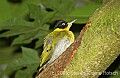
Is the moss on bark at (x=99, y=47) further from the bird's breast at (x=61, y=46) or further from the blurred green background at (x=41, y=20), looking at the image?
the blurred green background at (x=41, y=20)

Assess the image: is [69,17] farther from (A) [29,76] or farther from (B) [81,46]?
(B) [81,46]

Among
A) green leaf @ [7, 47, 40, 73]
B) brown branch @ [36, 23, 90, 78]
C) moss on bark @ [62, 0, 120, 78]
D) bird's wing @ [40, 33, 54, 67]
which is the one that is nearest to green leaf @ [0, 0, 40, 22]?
green leaf @ [7, 47, 40, 73]

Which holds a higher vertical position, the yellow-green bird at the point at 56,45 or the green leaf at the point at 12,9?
the green leaf at the point at 12,9

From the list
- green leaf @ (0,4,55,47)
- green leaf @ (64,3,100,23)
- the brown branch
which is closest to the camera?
the brown branch

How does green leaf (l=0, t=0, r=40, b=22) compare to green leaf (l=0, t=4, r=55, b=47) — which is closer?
green leaf (l=0, t=4, r=55, b=47)

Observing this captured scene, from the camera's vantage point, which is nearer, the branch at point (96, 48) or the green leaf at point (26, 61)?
the branch at point (96, 48)

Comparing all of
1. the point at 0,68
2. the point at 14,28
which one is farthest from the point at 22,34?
the point at 0,68

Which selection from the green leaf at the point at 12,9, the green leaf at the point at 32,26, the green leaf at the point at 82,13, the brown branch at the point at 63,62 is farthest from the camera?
the green leaf at the point at 12,9

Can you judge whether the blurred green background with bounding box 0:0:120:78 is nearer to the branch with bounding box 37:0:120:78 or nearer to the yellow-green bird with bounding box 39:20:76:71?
the yellow-green bird with bounding box 39:20:76:71

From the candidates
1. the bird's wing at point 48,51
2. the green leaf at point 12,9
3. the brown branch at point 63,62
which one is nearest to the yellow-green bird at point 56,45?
the bird's wing at point 48,51

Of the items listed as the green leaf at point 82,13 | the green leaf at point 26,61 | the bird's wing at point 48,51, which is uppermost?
the green leaf at point 82,13

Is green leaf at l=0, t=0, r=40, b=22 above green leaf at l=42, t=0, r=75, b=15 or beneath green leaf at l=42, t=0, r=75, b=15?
beneath

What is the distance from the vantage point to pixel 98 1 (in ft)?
8.45

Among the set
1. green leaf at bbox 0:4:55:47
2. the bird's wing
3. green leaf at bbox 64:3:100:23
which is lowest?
the bird's wing
